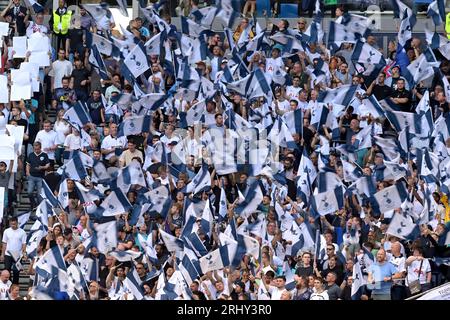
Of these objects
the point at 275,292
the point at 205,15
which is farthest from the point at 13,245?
the point at 205,15

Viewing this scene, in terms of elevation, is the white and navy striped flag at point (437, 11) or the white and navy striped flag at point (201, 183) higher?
the white and navy striped flag at point (437, 11)

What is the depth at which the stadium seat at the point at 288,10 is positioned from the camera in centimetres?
3566

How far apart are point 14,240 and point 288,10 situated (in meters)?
8.81

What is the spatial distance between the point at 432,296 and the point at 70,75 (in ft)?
32.1

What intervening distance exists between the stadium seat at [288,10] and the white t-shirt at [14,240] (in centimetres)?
857

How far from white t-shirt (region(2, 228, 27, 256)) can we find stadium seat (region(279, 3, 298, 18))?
8566 millimetres

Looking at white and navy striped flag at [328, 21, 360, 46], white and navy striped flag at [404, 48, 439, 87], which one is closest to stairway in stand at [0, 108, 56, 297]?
white and navy striped flag at [328, 21, 360, 46]

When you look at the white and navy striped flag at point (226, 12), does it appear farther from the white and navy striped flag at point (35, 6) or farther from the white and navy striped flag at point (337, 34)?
the white and navy striped flag at point (35, 6)

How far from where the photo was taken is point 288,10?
3572 centimetres

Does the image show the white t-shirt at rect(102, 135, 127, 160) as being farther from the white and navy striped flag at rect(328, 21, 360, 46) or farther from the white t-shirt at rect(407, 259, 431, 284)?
the white t-shirt at rect(407, 259, 431, 284)

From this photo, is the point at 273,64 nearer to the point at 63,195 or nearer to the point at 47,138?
the point at 47,138

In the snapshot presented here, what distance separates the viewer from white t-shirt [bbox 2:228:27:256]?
2914 cm

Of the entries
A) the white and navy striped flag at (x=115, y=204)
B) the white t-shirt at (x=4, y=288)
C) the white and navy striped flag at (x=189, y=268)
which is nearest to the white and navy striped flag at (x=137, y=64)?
the white and navy striped flag at (x=115, y=204)
